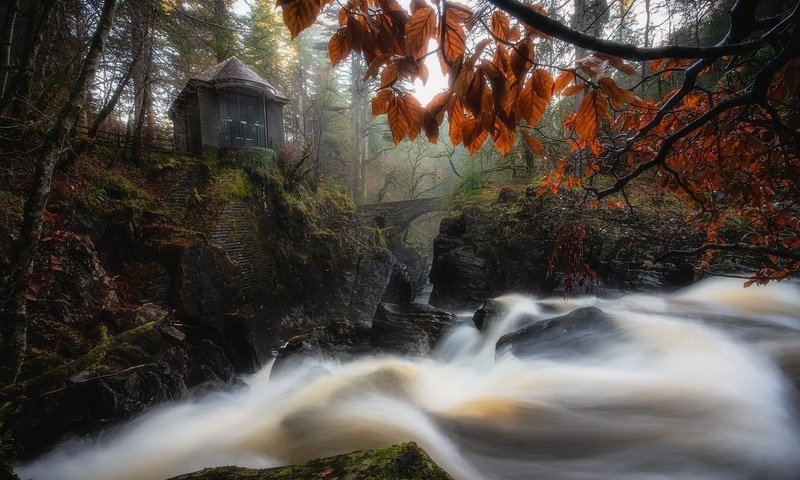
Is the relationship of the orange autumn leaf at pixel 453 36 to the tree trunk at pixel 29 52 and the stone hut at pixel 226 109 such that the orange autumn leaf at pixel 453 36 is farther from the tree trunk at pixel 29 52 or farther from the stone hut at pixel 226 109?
the stone hut at pixel 226 109

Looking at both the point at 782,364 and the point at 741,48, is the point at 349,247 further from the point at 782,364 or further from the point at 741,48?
the point at 741,48

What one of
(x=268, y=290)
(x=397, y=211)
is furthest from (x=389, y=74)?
(x=397, y=211)

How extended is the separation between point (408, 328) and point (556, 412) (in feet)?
13.7

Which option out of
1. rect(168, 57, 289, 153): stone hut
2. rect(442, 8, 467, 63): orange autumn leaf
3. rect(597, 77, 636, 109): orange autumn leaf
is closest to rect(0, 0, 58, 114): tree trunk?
rect(442, 8, 467, 63): orange autumn leaf

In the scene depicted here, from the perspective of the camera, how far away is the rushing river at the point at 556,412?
8.99ft

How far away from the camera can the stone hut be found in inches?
564

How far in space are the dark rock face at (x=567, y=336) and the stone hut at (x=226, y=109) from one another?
44.6 feet

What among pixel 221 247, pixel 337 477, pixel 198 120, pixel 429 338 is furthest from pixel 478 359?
pixel 198 120

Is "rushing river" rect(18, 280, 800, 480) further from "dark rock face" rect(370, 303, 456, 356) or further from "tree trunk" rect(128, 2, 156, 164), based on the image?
"tree trunk" rect(128, 2, 156, 164)

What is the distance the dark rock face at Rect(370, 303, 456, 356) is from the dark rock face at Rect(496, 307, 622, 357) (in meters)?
1.87

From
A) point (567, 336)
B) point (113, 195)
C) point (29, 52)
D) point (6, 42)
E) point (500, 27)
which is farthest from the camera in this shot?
point (113, 195)

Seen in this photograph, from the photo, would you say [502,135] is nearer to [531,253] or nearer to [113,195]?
[531,253]

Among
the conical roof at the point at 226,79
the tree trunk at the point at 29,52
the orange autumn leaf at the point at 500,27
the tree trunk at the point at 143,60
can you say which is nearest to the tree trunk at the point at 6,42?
the tree trunk at the point at 29,52

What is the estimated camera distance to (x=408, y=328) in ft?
24.6
